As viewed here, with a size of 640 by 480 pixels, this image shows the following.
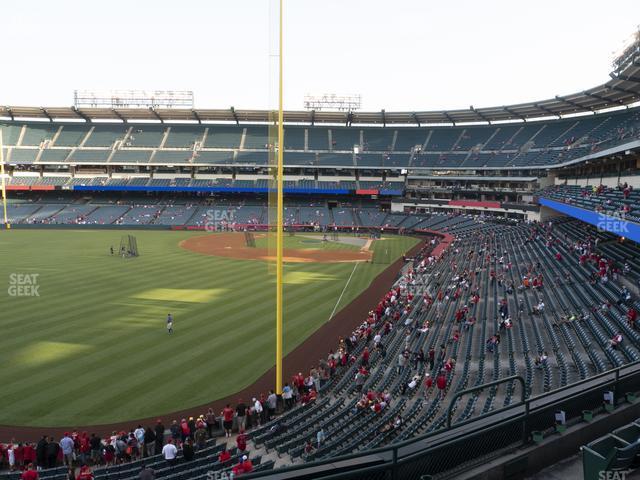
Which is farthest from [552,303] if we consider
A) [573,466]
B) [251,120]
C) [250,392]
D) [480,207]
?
[251,120]

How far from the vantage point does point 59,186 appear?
80812mm

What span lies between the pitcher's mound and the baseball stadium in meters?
0.64

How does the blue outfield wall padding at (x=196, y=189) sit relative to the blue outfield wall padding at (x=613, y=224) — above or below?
above

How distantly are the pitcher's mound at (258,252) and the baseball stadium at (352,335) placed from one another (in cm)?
64

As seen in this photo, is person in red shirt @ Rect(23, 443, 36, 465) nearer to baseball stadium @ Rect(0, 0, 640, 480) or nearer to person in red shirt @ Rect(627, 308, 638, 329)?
baseball stadium @ Rect(0, 0, 640, 480)

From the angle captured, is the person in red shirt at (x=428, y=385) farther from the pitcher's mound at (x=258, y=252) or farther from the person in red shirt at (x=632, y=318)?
the pitcher's mound at (x=258, y=252)

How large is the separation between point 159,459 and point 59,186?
8383cm

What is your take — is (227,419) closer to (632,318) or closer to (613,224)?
(632,318)

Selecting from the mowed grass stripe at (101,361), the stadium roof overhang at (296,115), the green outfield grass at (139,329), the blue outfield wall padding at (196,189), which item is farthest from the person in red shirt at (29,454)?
the stadium roof overhang at (296,115)

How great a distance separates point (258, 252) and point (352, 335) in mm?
29476

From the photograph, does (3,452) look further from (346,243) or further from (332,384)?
(346,243)

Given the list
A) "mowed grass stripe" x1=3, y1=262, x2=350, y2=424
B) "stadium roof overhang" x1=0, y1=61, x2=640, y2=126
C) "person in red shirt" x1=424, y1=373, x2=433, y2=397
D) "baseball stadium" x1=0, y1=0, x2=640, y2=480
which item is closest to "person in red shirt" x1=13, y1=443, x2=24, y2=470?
"baseball stadium" x1=0, y1=0, x2=640, y2=480

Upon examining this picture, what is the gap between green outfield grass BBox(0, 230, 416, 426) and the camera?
51.3 feet

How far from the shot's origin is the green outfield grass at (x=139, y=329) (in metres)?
15.6
